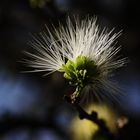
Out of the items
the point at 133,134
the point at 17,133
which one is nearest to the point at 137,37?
the point at 17,133

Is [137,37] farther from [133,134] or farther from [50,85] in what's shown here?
[133,134]

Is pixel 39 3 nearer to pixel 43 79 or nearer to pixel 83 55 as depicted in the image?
pixel 83 55

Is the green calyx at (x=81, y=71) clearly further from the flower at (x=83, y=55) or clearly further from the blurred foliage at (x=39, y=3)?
the blurred foliage at (x=39, y=3)

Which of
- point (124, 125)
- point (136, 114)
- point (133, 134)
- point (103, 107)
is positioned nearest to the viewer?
point (124, 125)

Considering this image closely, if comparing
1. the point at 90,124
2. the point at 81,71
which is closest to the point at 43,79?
the point at 90,124

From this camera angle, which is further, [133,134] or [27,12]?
[27,12]

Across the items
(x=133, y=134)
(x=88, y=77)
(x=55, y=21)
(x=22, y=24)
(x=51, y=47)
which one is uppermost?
(x=22, y=24)
